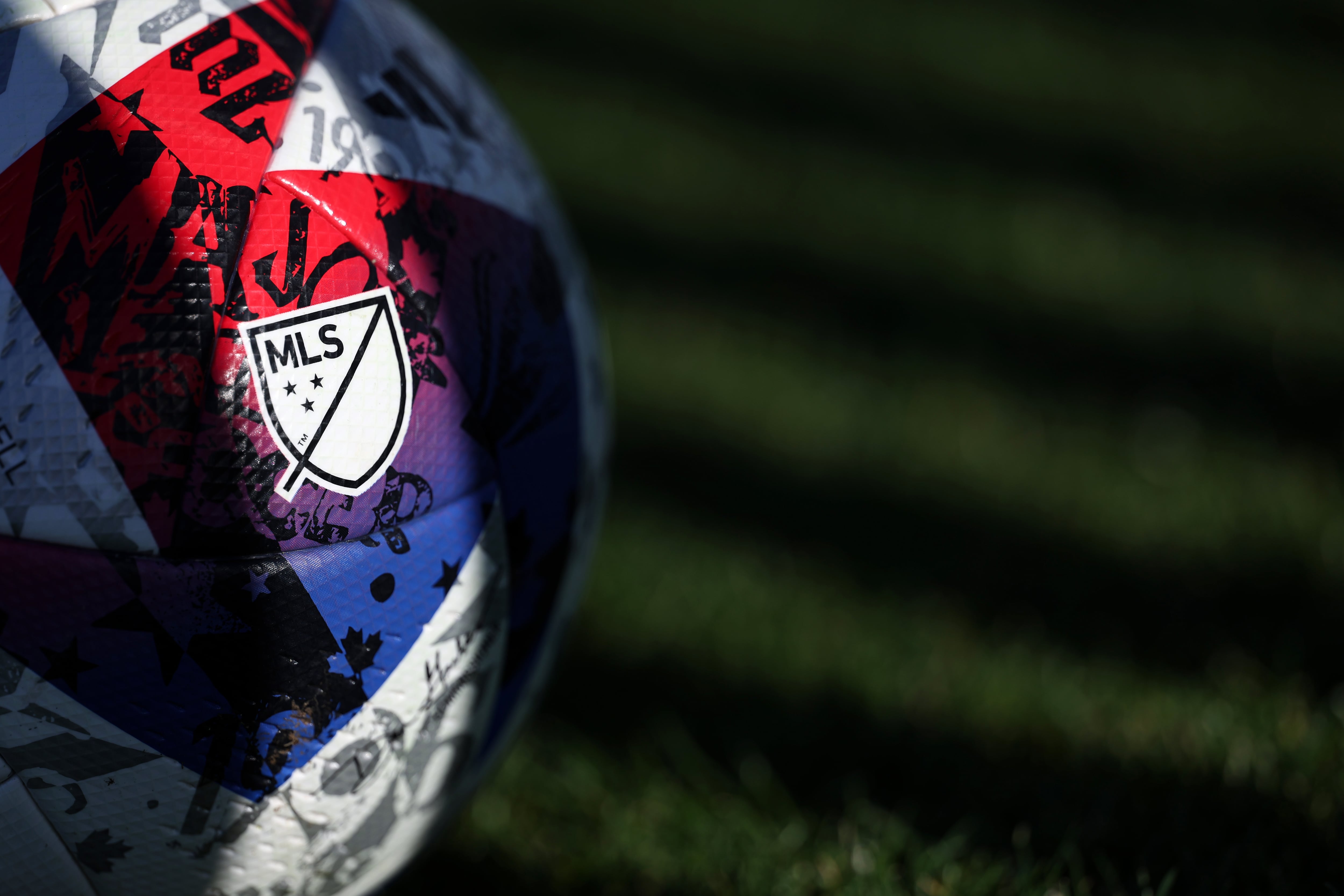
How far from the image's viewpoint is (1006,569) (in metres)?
3.01

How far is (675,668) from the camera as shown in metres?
2.69

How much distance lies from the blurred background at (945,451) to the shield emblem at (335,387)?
3.34 ft

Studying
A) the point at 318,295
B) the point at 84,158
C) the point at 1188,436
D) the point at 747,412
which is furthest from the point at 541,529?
the point at 1188,436

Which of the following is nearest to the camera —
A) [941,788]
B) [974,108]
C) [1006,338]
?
[941,788]

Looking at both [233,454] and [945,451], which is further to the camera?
[945,451]

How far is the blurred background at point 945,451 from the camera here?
2.16 metres

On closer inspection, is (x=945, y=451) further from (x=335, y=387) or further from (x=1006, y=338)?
(x=335, y=387)

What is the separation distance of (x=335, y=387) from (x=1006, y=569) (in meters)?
2.08

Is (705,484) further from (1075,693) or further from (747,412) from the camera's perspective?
(1075,693)

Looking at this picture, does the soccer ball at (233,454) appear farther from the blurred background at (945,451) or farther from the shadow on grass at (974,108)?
the shadow on grass at (974,108)

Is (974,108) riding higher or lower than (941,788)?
higher

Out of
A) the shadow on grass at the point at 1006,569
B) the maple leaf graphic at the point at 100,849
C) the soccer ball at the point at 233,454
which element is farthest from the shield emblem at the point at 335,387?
the shadow on grass at the point at 1006,569

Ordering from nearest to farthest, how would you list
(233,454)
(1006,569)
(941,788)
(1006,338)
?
(233,454) < (941,788) < (1006,569) < (1006,338)

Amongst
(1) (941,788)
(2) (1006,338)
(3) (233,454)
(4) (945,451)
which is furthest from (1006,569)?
(3) (233,454)
